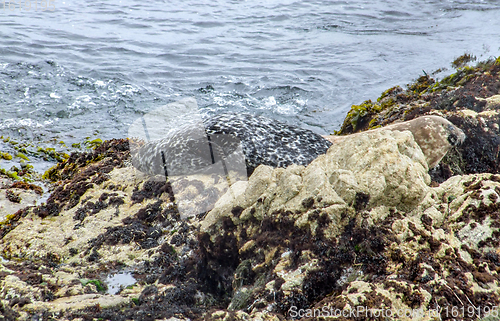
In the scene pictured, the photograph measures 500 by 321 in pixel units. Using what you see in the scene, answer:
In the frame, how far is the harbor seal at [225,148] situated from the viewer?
521cm

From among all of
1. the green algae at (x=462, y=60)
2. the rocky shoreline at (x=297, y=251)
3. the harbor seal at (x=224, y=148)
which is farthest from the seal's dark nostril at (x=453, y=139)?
the green algae at (x=462, y=60)

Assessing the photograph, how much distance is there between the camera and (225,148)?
526 cm

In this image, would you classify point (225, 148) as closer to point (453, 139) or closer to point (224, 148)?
point (224, 148)

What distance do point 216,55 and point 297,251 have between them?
1190 cm

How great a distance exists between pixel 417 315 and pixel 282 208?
132 cm

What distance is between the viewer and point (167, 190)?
194 inches

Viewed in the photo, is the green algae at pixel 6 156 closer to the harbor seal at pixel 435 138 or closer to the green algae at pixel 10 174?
the green algae at pixel 10 174

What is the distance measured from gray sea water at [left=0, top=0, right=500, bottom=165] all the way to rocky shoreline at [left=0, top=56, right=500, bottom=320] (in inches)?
184

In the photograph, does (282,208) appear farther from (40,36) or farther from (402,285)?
(40,36)

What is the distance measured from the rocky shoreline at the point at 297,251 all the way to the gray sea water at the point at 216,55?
468 centimetres

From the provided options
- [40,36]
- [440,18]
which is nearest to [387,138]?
[40,36]

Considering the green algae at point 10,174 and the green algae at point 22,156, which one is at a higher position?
the green algae at point 22,156

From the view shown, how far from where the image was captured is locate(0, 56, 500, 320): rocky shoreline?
2480 millimetres

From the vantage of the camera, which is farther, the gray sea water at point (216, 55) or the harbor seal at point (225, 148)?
the gray sea water at point (216, 55)
